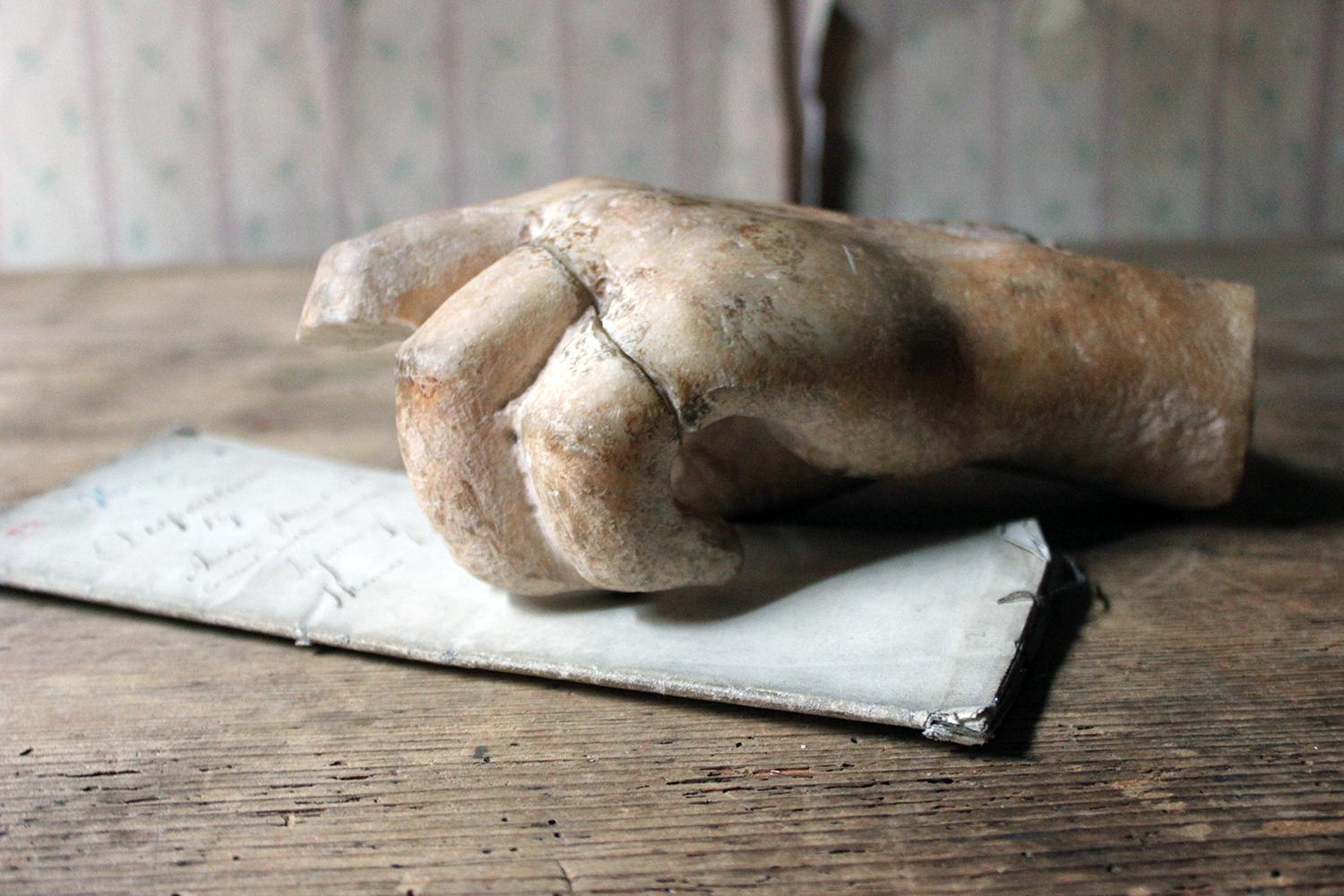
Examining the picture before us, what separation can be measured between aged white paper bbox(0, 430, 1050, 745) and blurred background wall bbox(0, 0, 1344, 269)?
140 cm

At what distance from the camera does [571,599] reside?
2.82ft

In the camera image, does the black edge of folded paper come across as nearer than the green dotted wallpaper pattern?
Yes

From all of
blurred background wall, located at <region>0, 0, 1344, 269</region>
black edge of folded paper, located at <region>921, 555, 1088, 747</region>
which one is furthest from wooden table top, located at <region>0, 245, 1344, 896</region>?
blurred background wall, located at <region>0, 0, 1344, 269</region>

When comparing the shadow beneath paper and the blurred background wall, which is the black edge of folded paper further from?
the blurred background wall

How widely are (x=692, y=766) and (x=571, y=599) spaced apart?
0.68ft

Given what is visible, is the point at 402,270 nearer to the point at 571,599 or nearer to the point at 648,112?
the point at 571,599

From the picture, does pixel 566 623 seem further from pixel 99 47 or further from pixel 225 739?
pixel 99 47

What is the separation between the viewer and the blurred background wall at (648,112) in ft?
7.41

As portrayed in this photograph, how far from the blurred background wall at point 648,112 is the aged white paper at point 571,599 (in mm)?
1398

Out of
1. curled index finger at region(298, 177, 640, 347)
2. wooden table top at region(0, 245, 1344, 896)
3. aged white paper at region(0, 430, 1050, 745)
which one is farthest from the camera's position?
curled index finger at region(298, 177, 640, 347)

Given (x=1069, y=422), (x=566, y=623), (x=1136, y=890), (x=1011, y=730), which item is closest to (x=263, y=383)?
(x=566, y=623)

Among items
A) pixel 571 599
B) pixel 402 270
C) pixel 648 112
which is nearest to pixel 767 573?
pixel 571 599

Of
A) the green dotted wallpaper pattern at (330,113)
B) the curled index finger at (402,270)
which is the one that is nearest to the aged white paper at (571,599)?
the curled index finger at (402,270)

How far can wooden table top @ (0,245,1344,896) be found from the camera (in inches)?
23.4
